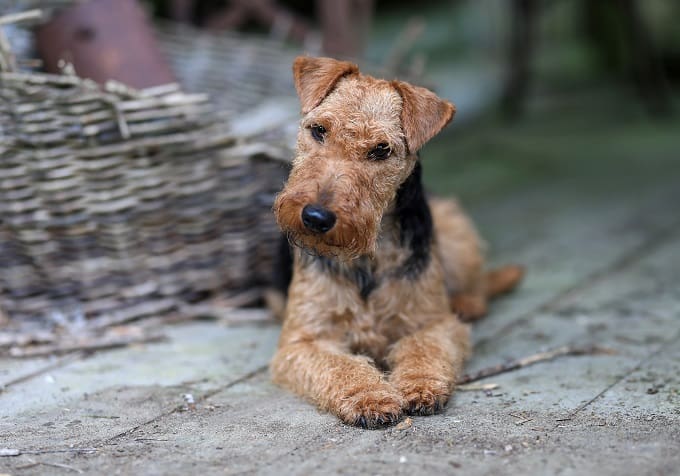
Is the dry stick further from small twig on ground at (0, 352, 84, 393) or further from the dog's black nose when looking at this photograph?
small twig on ground at (0, 352, 84, 393)

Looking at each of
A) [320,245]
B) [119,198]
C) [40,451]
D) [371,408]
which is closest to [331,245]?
[320,245]

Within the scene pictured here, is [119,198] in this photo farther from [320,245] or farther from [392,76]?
[392,76]

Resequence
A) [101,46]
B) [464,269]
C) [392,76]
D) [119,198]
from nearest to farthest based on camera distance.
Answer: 1. [119,198]
2. [464,269]
3. [101,46]
4. [392,76]

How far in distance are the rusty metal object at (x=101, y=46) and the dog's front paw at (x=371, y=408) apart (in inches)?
91.9

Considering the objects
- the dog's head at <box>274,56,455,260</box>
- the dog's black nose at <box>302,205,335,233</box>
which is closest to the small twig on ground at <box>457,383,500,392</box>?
the dog's head at <box>274,56,455,260</box>

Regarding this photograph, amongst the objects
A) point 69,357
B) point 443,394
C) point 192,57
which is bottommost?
point 69,357

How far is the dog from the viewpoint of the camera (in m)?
2.89

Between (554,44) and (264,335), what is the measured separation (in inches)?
369

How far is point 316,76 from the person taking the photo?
3350 mm

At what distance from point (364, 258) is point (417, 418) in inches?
29.2

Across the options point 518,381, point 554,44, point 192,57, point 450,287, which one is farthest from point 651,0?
point 518,381

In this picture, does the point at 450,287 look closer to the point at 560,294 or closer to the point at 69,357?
the point at 560,294

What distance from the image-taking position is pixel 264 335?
4062 millimetres

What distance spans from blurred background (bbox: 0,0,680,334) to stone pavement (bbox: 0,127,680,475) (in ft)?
2.14
